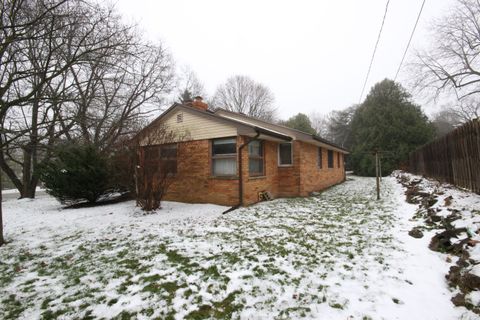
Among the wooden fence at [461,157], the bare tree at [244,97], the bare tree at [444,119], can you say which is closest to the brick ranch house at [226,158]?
the wooden fence at [461,157]

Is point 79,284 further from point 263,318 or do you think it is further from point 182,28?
point 182,28

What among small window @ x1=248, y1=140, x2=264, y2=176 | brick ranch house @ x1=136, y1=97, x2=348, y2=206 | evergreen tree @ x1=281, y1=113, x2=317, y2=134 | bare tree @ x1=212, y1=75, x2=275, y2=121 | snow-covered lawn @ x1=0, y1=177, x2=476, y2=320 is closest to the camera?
snow-covered lawn @ x1=0, y1=177, x2=476, y2=320

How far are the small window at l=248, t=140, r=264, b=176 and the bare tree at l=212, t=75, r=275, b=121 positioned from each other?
23429 mm

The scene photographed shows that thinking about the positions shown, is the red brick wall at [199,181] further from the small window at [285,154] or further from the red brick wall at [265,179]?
the small window at [285,154]

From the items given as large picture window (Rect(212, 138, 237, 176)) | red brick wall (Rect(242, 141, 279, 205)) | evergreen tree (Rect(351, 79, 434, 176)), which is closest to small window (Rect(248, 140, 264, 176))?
red brick wall (Rect(242, 141, 279, 205))

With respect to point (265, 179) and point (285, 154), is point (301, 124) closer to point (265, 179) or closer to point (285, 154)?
point (285, 154)

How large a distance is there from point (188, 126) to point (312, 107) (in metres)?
51.0

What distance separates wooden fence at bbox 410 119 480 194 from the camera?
6.21 metres

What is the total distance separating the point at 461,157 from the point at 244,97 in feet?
91.0

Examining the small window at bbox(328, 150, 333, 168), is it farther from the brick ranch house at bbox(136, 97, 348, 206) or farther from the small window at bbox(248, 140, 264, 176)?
the small window at bbox(248, 140, 264, 176)

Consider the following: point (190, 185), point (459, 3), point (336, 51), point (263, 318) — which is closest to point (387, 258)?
point (263, 318)

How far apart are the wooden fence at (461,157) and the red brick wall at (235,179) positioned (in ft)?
17.2

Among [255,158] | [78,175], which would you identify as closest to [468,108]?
[255,158]

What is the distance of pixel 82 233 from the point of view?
5590mm
